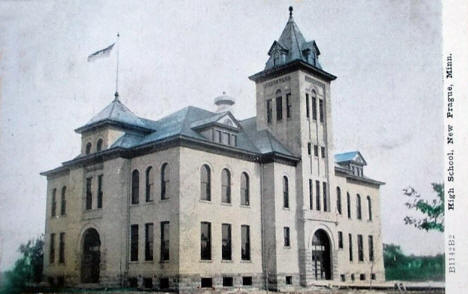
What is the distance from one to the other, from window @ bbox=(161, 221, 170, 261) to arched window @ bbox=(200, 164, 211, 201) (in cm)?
84

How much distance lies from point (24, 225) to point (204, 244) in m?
3.25

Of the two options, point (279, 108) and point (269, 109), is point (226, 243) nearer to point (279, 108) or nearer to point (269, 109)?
point (269, 109)

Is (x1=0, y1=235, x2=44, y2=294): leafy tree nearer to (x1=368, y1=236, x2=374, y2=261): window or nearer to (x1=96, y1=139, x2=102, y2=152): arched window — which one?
(x1=96, y1=139, x2=102, y2=152): arched window

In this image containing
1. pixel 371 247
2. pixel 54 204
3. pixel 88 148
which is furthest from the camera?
pixel 88 148

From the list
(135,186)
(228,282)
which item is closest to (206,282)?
(228,282)

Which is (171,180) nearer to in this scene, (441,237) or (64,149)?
(64,149)

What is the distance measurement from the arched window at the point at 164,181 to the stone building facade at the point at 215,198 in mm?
18

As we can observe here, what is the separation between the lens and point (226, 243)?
1195cm

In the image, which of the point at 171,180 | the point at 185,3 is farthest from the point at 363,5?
the point at 171,180

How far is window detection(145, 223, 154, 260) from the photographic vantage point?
11438mm

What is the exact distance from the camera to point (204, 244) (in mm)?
11438

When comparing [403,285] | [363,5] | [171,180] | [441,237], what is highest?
[363,5]

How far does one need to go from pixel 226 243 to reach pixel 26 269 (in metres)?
3.75

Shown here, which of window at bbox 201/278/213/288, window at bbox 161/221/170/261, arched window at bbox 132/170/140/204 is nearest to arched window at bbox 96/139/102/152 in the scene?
arched window at bbox 132/170/140/204
